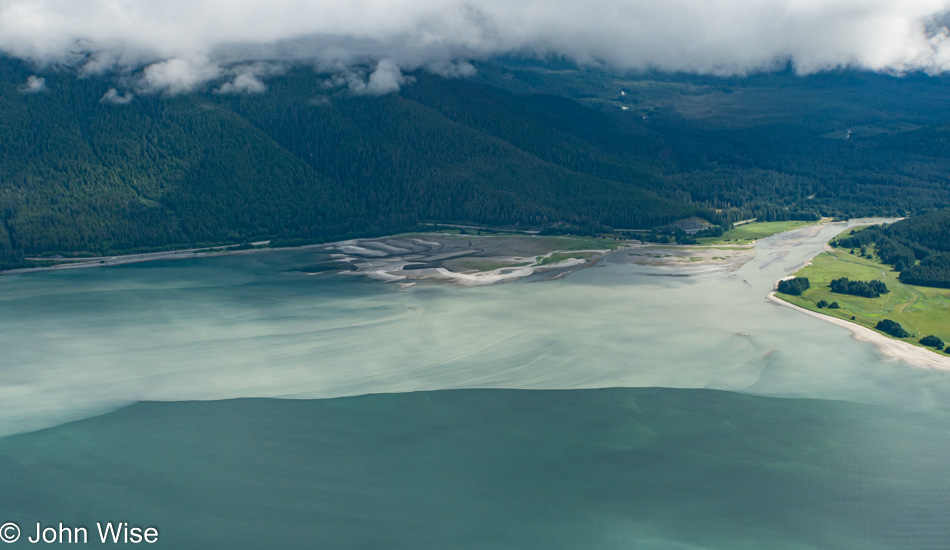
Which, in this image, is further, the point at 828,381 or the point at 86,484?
the point at 828,381

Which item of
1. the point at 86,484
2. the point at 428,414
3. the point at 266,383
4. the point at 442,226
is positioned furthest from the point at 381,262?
the point at 86,484

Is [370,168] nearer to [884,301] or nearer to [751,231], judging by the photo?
[751,231]

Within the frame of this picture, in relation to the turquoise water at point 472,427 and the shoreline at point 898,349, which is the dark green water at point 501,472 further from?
the shoreline at point 898,349

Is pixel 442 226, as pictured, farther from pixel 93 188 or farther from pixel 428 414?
pixel 428 414

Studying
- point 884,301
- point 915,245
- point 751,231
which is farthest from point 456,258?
point 915,245

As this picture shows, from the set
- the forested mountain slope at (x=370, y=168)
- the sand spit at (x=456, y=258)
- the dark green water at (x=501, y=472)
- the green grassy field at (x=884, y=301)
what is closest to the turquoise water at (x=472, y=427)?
the dark green water at (x=501, y=472)

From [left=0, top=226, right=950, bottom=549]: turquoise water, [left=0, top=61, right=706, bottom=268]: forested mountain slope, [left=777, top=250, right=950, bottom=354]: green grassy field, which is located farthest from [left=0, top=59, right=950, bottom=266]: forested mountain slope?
[left=0, top=226, right=950, bottom=549]: turquoise water
